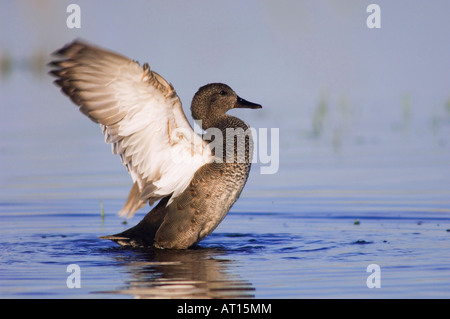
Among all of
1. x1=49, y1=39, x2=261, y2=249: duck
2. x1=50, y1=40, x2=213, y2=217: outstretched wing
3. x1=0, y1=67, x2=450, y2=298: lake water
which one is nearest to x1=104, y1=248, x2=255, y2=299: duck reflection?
x1=0, y1=67, x2=450, y2=298: lake water

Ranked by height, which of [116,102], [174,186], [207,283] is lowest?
[207,283]

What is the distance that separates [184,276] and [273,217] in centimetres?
246

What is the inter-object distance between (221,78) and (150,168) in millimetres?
7485

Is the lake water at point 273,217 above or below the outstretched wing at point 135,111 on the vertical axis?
below

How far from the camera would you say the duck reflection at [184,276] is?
6.10 metres

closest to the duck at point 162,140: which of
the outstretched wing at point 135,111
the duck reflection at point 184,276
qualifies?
the outstretched wing at point 135,111

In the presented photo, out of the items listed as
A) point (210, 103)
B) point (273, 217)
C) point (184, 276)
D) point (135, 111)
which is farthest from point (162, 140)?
point (273, 217)

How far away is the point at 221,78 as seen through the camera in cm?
1483

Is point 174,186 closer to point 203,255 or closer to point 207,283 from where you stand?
point 203,255

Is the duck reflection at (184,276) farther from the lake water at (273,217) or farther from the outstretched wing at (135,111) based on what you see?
the outstretched wing at (135,111)

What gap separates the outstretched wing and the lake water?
703mm

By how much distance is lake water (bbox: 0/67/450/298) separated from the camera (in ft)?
20.8

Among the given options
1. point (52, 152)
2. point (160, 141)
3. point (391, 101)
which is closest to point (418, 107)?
point (391, 101)


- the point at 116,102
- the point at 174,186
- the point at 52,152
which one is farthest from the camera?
the point at 52,152
